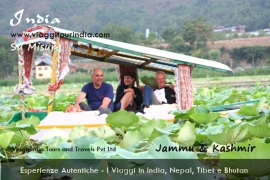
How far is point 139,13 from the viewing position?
6975 centimetres

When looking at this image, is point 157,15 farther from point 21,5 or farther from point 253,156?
point 253,156

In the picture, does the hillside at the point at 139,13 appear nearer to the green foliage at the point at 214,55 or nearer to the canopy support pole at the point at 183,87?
the green foliage at the point at 214,55

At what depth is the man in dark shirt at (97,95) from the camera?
5144 mm

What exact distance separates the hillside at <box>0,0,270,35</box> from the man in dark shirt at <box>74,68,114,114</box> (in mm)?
56952

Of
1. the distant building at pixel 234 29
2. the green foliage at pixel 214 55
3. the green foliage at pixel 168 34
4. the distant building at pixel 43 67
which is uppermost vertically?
the distant building at pixel 234 29

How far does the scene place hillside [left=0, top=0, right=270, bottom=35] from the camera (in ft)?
205

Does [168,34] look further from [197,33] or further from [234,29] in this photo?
[234,29]

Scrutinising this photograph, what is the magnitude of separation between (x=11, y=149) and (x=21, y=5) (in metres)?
70.7

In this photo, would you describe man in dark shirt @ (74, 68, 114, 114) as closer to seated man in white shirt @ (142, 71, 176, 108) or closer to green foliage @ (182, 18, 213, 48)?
seated man in white shirt @ (142, 71, 176, 108)

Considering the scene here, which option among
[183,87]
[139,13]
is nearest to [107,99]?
[183,87]

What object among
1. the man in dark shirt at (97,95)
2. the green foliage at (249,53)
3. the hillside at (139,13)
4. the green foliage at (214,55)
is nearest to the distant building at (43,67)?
the green foliage at (214,55)

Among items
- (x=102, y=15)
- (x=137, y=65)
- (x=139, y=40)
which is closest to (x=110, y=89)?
(x=137, y=65)

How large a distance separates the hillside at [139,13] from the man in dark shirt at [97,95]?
187 ft

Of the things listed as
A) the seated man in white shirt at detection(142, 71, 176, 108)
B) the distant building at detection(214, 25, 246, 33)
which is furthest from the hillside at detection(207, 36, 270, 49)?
the seated man in white shirt at detection(142, 71, 176, 108)
